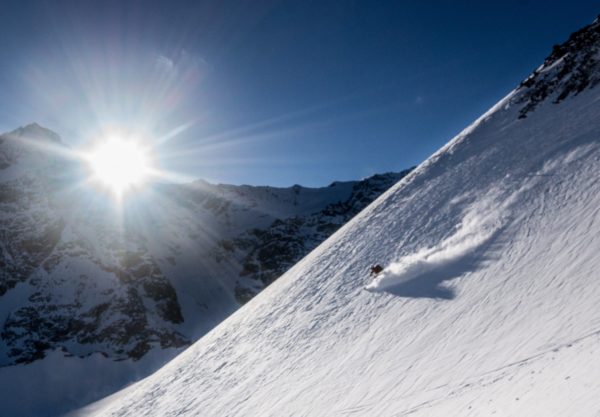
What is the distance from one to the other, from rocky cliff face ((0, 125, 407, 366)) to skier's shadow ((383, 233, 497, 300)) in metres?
123

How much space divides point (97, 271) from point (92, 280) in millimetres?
4380

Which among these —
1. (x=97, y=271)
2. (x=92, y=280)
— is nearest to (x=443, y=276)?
(x=92, y=280)

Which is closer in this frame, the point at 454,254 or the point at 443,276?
the point at 443,276

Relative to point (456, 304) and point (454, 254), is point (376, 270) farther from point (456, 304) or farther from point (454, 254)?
point (456, 304)

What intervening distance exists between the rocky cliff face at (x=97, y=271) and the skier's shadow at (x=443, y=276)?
123 metres

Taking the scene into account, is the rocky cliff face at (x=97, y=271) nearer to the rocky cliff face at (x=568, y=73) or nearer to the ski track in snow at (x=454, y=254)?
the ski track in snow at (x=454, y=254)

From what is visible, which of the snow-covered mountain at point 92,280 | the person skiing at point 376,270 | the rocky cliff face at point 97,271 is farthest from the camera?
the rocky cliff face at point 97,271

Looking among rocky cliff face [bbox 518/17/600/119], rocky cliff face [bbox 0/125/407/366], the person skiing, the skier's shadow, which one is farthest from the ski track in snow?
rocky cliff face [bbox 0/125/407/366]

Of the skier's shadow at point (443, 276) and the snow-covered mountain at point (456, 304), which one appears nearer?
the snow-covered mountain at point (456, 304)

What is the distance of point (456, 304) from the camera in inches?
516

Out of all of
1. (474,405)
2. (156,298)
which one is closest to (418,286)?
Result: (474,405)

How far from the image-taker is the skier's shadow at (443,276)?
14516 mm

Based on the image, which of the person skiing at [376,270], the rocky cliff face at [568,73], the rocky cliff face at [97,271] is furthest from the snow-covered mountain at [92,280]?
the rocky cliff face at [568,73]

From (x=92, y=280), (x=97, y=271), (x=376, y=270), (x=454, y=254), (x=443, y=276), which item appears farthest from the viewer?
(x=97, y=271)
